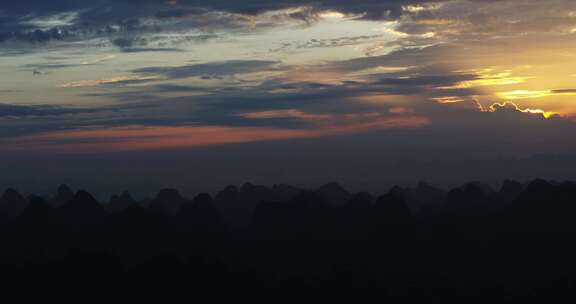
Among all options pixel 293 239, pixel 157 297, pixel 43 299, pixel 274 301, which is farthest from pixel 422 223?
pixel 43 299

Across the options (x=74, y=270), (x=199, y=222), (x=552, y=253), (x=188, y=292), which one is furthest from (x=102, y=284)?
(x=552, y=253)

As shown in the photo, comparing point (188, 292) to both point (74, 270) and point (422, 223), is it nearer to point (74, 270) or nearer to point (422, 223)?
point (74, 270)

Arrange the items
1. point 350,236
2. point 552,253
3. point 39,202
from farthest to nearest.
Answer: point 39,202 → point 350,236 → point 552,253

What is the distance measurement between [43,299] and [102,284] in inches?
156

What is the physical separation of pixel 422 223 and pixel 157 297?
116ft

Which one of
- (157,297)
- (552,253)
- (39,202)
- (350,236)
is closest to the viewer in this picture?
(157,297)

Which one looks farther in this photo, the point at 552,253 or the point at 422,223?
the point at 422,223

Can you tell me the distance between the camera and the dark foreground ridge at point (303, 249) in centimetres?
5138

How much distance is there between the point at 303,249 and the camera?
72.1m

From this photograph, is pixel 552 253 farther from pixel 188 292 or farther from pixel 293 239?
pixel 188 292

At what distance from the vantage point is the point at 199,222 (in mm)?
84312

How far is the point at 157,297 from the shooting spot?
49.0 meters

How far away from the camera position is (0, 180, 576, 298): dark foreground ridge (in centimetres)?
5138

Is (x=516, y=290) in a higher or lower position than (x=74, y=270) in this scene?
lower
